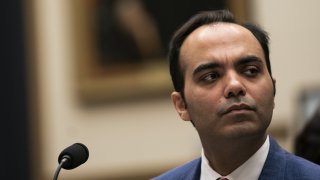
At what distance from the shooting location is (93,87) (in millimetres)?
9164

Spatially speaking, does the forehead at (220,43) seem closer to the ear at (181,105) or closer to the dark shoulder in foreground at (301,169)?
the ear at (181,105)

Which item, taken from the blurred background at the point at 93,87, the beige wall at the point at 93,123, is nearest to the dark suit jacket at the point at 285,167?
the beige wall at the point at 93,123

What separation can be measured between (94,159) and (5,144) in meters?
1.10

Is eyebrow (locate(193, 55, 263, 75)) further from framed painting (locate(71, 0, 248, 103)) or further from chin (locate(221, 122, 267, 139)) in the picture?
framed painting (locate(71, 0, 248, 103))

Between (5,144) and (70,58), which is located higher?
(70,58)

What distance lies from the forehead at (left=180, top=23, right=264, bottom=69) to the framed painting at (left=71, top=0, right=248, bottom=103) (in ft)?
18.0

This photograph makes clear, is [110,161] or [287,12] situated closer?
[287,12]

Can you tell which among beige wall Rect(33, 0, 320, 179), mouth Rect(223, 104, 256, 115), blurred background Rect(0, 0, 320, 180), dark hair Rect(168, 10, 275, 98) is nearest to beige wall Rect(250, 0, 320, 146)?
beige wall Rect(33, 0, 320, 179)

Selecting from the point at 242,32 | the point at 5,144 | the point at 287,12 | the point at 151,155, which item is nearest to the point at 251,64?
the point at 242,32

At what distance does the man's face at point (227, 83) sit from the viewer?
3.07 meters

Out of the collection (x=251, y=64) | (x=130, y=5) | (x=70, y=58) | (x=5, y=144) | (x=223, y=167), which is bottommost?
(x=5, y=144)

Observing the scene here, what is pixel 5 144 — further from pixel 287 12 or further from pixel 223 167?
pixel 223 167

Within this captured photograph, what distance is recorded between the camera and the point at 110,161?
9211mm

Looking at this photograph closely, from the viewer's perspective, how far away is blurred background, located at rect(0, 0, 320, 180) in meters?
9.00
